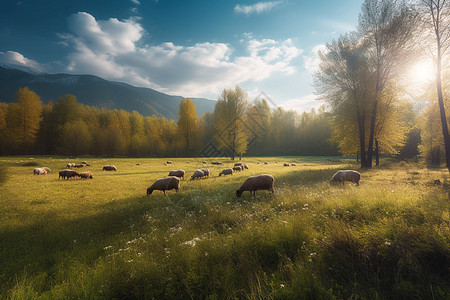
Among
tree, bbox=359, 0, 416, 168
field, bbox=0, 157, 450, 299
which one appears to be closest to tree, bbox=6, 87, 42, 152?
field, bbox=0, 157, 450, 299

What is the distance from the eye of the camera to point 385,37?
1633 centimetres

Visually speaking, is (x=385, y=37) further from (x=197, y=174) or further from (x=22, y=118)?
(x=22, y=118)

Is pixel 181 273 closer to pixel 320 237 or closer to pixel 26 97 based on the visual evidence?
pixel 320 237

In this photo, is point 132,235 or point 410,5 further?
point 410,5

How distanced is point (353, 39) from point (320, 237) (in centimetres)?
2362

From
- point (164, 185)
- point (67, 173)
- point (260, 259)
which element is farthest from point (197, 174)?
point (260, 259)

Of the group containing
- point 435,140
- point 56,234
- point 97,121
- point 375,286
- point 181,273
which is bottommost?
point 56,234

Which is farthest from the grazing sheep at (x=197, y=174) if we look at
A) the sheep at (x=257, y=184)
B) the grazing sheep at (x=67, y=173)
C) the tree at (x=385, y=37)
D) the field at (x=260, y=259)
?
the tree at (x=385, y=37)

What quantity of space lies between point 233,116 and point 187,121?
21255 mm

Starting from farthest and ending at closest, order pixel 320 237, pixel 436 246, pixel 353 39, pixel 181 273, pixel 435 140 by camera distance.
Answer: pixel 435 140, pixel 353 39, pixel 320 237, pixel 181 273, pixel 436 246

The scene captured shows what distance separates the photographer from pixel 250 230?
4445 mm

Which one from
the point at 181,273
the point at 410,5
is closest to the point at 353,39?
the point at 410,5

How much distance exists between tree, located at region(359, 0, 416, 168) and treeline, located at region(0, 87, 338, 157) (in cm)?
2031

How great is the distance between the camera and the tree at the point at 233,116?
4150 centimetres
